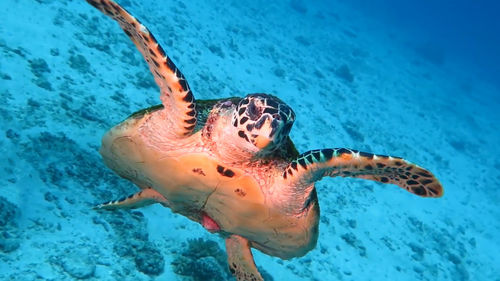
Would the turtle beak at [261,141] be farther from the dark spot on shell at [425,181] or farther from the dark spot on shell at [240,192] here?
the dark spot on shell at [425,181]

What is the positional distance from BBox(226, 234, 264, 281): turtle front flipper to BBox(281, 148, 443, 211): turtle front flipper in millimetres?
1111

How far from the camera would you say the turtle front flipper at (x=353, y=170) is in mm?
2123

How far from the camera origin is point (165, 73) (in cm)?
219

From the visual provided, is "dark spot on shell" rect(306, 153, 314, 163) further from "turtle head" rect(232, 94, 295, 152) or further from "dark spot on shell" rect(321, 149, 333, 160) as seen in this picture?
"turtle head" rect(232, 94, 295, 152)

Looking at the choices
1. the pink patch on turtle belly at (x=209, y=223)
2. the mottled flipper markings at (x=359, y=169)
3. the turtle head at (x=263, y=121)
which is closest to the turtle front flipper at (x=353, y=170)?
the mottled flipper markings at (x=359, y=169)

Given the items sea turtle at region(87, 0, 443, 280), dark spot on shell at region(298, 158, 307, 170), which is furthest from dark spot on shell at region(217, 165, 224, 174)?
dark spot on shell at region(298, 158, 307, 170)

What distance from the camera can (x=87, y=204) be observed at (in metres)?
3.75

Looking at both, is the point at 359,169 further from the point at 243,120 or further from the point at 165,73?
the point at 165,73

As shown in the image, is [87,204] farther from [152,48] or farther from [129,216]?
[152,48]

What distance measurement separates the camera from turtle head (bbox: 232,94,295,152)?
2.09 metres

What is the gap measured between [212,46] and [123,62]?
3.50 meters

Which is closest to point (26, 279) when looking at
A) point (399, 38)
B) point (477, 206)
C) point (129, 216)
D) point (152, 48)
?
point (129, 216)

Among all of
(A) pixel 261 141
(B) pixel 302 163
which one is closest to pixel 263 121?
(A) pixel 261 141

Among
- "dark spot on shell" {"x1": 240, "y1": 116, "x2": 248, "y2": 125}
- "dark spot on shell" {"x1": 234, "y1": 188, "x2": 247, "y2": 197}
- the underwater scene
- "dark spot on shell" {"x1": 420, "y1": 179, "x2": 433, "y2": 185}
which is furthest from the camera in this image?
"dark spot on shell" {"x1": 234, "y1": 188, "x2": 247, "y2": 197}
